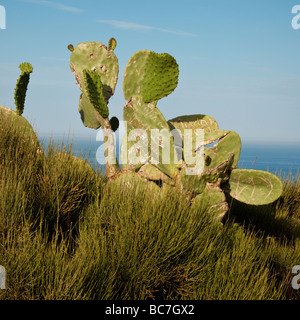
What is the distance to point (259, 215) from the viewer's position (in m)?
4.68

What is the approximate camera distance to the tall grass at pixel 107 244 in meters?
2.32

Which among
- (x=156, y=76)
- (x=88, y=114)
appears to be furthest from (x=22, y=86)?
(x=156, y=76)

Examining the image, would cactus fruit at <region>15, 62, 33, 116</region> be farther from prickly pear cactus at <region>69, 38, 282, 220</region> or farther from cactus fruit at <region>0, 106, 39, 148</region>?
prickly pear cactus at <region>69, 38, 282, 220</region>

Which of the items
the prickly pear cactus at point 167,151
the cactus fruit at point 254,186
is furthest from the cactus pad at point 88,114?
the cactus fruit at point 254,186

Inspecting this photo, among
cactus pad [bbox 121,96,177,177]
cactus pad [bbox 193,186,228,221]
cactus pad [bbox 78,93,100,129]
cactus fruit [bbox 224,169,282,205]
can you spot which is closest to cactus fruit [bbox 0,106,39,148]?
cactus pad [bbox 78,93,100,129]

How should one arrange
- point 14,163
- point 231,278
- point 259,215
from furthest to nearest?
1. point 259,215
2. point 14,163
3. point 231,278

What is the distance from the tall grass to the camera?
2.32 metres

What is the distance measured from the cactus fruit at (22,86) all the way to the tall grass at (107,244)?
1194 millimetres

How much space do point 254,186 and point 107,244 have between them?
1.59 metres

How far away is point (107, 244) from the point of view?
2686 millimetres

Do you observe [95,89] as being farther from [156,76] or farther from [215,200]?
[215,200]
